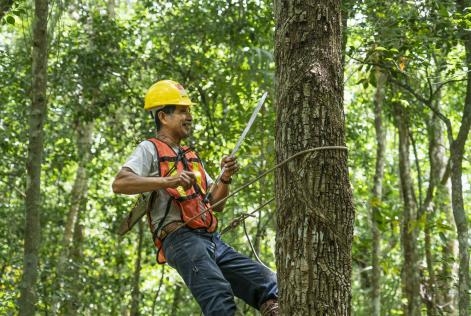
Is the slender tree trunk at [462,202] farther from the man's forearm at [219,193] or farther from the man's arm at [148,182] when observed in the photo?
the man's arm at [148,182]

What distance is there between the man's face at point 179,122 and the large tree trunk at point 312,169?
3.86 feet

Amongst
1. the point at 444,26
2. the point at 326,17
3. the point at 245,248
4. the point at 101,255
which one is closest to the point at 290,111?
the point at 326,17

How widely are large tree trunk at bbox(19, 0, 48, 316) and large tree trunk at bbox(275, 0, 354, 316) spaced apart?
3781 mm

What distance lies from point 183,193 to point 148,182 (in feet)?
0.98

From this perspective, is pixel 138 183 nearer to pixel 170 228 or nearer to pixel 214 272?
pixel 170 228

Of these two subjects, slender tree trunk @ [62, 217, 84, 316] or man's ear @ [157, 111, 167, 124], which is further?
slender tree trunk @ [62, 217, 84, 316]

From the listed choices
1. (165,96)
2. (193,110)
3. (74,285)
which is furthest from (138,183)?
(74,285)

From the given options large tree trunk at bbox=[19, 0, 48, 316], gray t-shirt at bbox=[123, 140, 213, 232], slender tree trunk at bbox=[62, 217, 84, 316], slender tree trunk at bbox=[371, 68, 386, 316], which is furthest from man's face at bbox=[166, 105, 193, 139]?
slender tree trunk at bbox=[62, 217, 84, 316]

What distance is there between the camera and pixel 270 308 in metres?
4.04

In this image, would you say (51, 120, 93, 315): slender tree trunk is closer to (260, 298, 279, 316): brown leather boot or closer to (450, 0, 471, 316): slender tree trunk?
(450, 0, 471, 316): slender tree trunk

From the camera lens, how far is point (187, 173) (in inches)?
152

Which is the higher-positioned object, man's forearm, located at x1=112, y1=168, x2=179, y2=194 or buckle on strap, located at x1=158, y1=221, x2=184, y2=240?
man's forearm, located at x1=112, y1=168, x2=179, y2=194

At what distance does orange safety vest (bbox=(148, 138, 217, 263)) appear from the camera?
Answer: 4090mm

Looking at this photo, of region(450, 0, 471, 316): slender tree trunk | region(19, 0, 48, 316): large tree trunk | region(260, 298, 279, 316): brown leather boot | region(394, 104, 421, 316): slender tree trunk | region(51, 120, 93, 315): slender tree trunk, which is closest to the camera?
region(260, 298, 279, 316): brown leather boot
